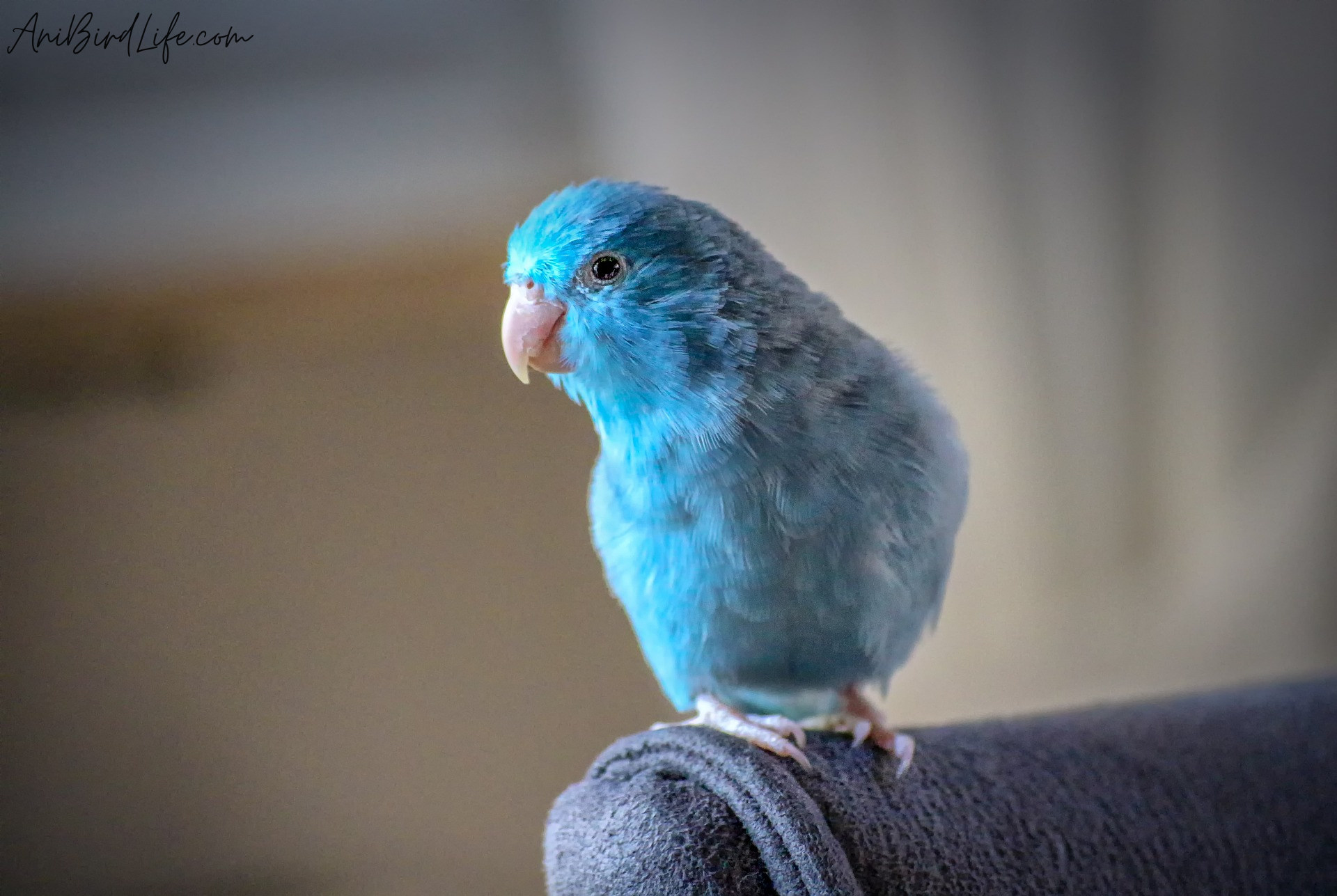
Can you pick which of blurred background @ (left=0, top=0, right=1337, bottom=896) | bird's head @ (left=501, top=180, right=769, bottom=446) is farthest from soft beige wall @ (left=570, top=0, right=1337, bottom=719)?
bird's head @ (left=501, top=180, right=769, bottom=446)

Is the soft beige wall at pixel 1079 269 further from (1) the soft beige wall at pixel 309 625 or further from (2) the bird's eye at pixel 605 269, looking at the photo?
(2) the bird's eye at pixel 605 269

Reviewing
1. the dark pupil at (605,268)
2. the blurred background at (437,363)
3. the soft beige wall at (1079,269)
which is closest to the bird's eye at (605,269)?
the dark pupil at (605,268)

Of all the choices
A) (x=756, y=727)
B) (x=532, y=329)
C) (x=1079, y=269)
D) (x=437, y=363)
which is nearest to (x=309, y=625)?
(x=437, y=363)

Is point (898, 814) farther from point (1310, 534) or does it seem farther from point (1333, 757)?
point (1310, 534)

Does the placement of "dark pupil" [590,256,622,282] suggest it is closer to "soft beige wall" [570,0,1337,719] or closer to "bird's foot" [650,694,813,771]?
"bird's foot" [650,694,813,771]

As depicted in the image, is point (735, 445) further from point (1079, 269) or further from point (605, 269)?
point (1079, 269)

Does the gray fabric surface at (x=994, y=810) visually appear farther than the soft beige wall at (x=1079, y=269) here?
No

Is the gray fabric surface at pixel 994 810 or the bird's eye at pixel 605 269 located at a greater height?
the bird's eye at pixel 605 269

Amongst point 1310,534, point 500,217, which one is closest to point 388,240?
point 500,217
